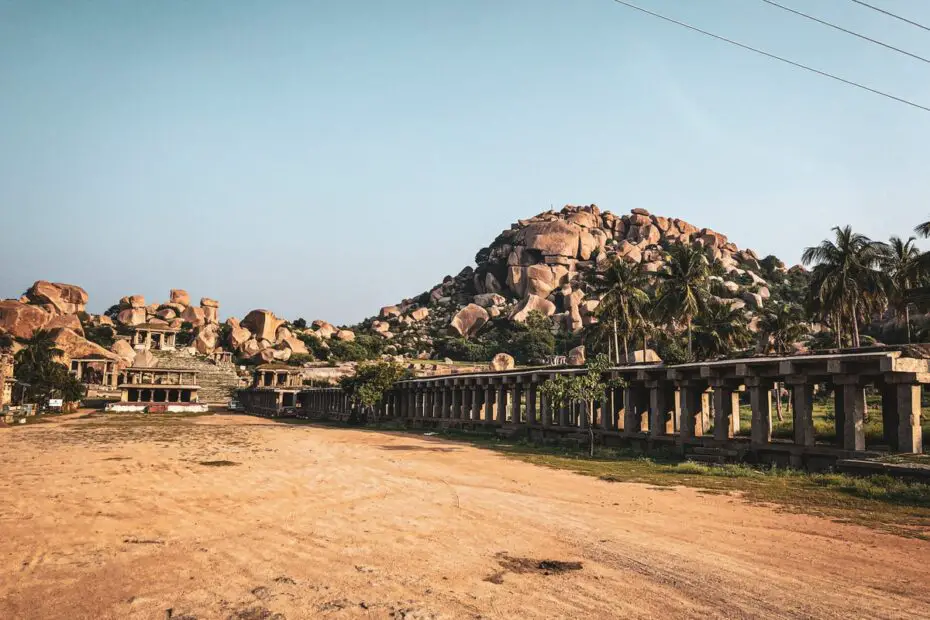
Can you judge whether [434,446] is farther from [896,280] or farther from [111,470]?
[896,280]

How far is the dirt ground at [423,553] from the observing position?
8.18m

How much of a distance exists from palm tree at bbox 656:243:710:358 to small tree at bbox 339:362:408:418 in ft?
92.6

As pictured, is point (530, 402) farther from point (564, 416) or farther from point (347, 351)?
point (347, 351)

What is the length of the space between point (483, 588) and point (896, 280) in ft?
180

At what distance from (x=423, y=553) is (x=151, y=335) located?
132206mm

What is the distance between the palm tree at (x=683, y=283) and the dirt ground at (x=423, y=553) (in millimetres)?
34707

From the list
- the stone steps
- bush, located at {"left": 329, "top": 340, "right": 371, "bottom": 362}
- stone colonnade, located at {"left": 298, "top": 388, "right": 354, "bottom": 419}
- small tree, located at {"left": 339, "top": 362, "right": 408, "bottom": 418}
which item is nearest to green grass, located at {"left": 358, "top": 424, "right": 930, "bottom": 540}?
small tree, located at {"left": 339, "top": 362, "right": 408, "bottom": 418}

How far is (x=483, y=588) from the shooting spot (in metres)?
8.80

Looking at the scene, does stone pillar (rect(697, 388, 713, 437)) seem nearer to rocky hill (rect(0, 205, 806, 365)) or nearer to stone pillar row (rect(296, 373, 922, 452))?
stone pillar row (rect(296, 373, 922, 452))

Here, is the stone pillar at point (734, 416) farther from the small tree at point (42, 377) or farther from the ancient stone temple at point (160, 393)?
the small tree at point (42, 377)

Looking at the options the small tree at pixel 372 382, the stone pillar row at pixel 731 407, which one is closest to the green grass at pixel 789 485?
the stone pillar row at pixel 731 407

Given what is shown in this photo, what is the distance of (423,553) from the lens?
10.8 meters

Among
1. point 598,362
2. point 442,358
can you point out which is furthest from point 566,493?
point 442,358

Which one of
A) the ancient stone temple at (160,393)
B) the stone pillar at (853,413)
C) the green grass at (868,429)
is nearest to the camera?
the stone pillar at (853,413)
